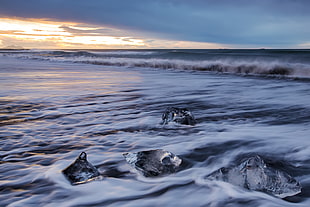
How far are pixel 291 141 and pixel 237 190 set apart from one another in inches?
42.3

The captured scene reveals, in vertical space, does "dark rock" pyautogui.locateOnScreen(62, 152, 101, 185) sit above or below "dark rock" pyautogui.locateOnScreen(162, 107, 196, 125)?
below

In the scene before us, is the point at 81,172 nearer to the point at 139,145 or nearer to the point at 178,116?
the point at 139,145

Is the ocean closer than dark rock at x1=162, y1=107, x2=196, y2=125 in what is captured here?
Yes

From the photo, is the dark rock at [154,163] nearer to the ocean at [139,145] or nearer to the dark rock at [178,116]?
the ocean at [139,145]

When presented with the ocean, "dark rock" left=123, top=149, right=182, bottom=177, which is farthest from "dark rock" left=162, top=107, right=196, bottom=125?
"dark rock" left=123, top=149, right=182, bottom=177

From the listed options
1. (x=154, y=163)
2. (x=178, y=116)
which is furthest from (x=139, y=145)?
(x=178, y=116)

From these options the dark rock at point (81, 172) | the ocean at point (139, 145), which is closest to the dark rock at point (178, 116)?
the ocean at point (139, 145)

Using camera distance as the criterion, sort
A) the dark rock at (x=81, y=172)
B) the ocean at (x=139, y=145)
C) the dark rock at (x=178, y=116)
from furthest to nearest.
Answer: the dark rock at (x=178, y=116) → the dark rock at (x=81, y=172) → the ocean at (x=139, y=145)

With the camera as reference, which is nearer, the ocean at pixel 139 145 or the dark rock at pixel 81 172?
the ocean at pixel 139 145

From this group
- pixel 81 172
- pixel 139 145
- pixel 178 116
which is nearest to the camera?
pixel 81 172

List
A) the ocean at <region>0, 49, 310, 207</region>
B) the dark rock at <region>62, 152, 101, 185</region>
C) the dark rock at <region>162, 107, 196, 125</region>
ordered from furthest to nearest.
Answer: the dark rock at <region>162, 107, 196, 125</region>
the dark rock at <region>62, 152, 101, 185</region>
the ocean at <region>0, 49, 310, 207</region>

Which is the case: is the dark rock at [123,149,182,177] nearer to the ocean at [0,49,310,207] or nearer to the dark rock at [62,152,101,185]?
the ocean at [0,49,310,207]

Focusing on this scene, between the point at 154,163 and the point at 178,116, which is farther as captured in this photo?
the point at 178,116

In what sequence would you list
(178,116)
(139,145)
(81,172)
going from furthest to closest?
(178,116) → (139,145) → (81,172)
